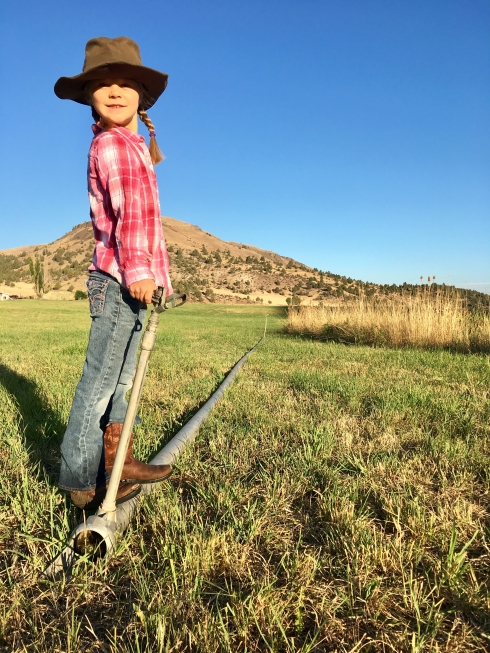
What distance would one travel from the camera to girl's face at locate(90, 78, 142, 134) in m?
2.00

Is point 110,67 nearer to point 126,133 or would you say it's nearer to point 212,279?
point 126,133

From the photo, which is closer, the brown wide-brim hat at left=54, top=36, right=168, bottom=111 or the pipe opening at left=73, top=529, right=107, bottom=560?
the pipe opening at left=73, top=529, right=107, bottom=560

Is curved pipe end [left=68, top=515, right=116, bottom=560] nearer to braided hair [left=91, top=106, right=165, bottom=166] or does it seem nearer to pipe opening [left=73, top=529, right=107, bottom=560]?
pipe opening [left=73, top=529, right=107, bottom=560]

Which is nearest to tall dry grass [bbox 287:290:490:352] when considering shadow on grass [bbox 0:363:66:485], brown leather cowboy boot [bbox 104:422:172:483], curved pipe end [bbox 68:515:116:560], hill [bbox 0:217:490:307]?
shadow on grass [bbox 0:363:66:485]

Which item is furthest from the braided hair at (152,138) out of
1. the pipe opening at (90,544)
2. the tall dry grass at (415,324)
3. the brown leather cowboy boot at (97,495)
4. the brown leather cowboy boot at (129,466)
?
the tall dry grass at (415,324)

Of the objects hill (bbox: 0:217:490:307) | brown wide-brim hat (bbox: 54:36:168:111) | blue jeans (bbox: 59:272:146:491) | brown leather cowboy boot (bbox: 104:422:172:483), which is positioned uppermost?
hill (bbox: 0:217:490:307)

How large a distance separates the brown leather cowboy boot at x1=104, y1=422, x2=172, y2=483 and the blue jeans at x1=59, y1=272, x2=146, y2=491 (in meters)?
0.07

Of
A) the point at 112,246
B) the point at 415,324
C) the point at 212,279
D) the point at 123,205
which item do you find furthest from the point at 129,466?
the point at 212,279

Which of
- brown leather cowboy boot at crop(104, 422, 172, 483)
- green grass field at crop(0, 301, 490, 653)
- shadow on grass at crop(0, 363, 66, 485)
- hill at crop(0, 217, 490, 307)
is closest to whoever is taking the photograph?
green grass field at crop(0, 301, 490, 653)

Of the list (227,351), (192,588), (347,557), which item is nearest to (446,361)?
(227,351)

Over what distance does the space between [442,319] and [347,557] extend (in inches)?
343

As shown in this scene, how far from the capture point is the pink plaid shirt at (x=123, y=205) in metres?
1.88

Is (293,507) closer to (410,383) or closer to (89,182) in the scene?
(89,182)

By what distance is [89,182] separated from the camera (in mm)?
2047
